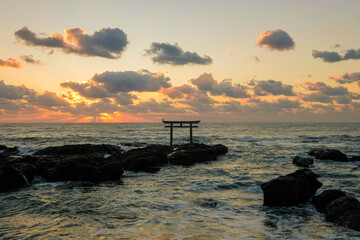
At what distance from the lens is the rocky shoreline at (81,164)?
1315 cm

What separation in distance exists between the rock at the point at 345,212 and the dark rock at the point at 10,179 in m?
13.6

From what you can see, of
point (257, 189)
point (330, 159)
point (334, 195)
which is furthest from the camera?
point (330, 159)

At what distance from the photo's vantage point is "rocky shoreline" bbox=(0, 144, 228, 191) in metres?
13.2

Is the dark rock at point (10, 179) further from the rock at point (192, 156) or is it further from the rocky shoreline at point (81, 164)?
the rock at point (192, 156)

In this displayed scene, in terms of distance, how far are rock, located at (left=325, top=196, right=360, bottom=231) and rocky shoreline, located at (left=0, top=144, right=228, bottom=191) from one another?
1083 cm

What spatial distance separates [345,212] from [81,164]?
12881mm

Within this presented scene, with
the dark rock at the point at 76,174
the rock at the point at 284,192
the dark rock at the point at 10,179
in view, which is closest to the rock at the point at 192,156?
the dark rock at the point at 76,174

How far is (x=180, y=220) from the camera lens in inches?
316

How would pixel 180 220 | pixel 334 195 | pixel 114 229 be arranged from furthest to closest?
pixel 334 195
pixel 180 220
pixel 114 229

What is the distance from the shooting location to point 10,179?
12.2m

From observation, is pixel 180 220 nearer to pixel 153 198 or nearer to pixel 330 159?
pixel 153 198

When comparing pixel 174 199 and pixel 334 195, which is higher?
pixel 334 195

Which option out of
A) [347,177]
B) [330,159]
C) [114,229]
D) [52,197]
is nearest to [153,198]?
[114,229]

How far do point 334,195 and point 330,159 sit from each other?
14760 millimetres
